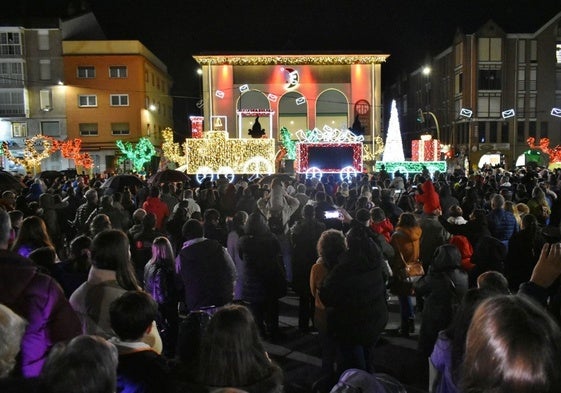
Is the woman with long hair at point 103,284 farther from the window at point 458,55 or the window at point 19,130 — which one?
the window at point 458,55

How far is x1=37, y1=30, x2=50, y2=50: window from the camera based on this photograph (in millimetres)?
42500

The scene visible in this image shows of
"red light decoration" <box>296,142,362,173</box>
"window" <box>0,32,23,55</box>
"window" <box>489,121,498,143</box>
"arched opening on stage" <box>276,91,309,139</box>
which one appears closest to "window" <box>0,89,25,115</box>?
"window" <box>0,32,23,55</box>

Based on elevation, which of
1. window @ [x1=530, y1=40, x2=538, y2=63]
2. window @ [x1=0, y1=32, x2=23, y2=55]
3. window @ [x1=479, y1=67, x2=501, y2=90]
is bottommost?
window @ [x1=479, y1=67, x2=501, y2=90]

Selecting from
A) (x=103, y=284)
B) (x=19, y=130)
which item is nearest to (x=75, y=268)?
(x=103, y=284)

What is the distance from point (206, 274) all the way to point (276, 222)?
2966 millimetres

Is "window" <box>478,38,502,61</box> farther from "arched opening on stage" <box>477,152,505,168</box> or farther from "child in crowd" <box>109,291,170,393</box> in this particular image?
"child in crowd" <box>109,291,170,393</box>

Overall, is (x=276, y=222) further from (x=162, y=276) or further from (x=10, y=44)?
(x=10, y=44)

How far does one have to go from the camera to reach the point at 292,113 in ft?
136

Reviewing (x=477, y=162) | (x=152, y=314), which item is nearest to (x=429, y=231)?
(x=152, y=314)

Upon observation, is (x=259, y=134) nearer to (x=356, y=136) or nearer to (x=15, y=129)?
(x=356, y=136)

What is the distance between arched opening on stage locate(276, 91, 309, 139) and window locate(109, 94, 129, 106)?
42.0ft

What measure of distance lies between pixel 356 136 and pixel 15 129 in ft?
102

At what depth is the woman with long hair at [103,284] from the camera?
12.2 ft

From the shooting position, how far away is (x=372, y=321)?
4676mm
